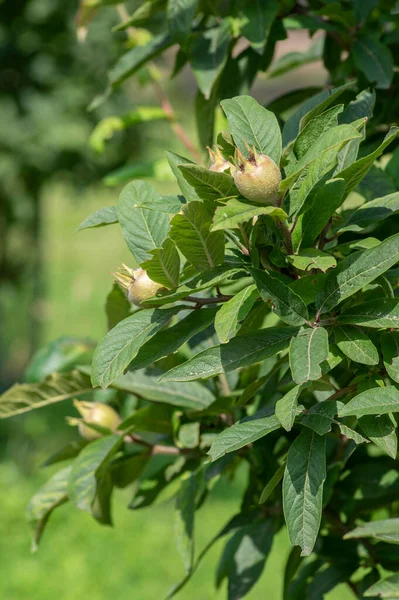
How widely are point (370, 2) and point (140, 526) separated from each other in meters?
3.03

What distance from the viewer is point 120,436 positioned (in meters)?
1.04

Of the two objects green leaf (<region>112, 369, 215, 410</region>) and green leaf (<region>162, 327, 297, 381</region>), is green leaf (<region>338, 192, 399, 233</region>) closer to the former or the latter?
green leaf (<region>162, 327, 297, 381</region>)

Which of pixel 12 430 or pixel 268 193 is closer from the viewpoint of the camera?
pixel 268 193

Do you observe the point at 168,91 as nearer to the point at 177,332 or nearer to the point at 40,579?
the point at 40,579

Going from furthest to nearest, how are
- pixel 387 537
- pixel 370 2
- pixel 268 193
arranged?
1. pixel 370 2
2. pixel 387 537
3. pixel 268 193

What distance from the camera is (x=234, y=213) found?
0.66 m

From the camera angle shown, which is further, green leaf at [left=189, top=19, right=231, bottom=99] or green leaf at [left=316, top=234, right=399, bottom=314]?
green leaf at [left=189, top=19, right=231, bottom=99]

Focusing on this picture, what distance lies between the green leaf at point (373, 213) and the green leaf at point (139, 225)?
0.19 meters

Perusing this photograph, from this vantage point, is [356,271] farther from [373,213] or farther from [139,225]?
[139,225]

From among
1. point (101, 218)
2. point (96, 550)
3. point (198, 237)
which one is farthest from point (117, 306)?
point (96, 550)

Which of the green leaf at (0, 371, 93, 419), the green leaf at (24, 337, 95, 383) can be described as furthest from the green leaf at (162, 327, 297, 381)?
the green leaf at (24, 337, 95, 383)

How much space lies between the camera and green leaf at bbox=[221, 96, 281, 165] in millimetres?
764

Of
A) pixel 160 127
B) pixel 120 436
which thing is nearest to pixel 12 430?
pixel 160 127

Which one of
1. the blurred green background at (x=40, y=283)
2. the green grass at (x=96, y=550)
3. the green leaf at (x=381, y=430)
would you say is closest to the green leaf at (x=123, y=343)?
the green leaf at (x=381, y=430)
